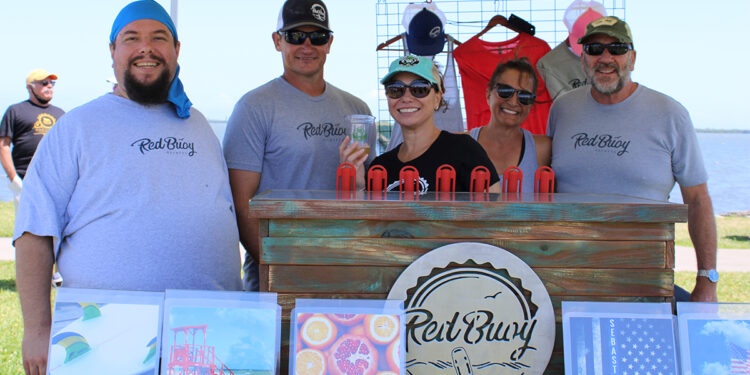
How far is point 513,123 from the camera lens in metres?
2.75

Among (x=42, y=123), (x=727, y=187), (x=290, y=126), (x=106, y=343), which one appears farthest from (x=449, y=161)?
(x=727, y=187)

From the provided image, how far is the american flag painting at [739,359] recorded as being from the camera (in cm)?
131

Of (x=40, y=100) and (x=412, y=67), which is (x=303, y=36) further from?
(x=40, y=100)

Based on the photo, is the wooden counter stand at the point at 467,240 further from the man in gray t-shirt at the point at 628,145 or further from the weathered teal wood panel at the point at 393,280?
the man in gray t-shirt at the point at 628,145

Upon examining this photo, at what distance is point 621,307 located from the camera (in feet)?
4.49

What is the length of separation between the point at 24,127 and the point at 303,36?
4.26 meters

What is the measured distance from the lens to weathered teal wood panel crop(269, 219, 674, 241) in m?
1.44

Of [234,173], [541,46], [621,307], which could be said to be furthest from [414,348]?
[541,46]

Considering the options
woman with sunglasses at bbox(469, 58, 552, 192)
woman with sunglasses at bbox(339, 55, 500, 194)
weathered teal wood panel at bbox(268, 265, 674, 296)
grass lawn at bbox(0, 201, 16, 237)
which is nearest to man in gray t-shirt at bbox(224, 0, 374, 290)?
woman with sunglasses at bbox(339, 55, 500, 194)

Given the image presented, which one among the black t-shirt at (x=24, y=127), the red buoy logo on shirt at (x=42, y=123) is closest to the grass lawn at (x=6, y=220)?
the black t-shirt at (x=24, y=127)

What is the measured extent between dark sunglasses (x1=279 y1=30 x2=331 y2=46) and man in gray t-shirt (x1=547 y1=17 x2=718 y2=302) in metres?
1.19

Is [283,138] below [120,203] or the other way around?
the other way around

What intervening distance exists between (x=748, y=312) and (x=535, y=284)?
49cm

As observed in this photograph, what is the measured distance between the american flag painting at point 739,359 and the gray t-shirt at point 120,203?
1514mm
